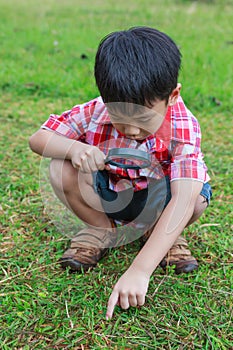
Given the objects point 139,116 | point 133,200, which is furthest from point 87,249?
point 139,116

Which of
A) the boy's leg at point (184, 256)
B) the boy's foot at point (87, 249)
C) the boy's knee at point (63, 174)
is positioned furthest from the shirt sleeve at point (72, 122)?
the boy's leg at point (184, 256)

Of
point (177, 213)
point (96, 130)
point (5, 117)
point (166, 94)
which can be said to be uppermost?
point (166, 94)

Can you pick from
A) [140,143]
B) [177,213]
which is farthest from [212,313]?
[140,143]

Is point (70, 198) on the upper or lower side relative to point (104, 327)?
upper

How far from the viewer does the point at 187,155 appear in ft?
5.86

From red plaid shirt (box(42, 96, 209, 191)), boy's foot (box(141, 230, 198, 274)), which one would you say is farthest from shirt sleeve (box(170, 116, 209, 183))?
boy's foot (box(141, 230, 198, 274))

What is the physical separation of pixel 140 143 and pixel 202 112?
1814mm

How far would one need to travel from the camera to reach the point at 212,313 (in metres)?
1.64

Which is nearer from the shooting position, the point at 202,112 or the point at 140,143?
the point at 140,143

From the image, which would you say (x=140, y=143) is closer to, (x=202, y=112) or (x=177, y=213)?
(x=177, y=213)

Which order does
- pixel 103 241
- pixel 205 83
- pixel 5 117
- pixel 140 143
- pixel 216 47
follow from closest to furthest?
pixel 140 143 → pixel 103 241 → pixel 5 117 → pixel 205 83 → pixel 216 47

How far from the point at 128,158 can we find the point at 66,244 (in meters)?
0.54

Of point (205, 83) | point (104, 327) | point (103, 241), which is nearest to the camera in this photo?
point (104, 327)

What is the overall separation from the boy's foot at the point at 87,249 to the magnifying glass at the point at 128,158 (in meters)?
0.35
